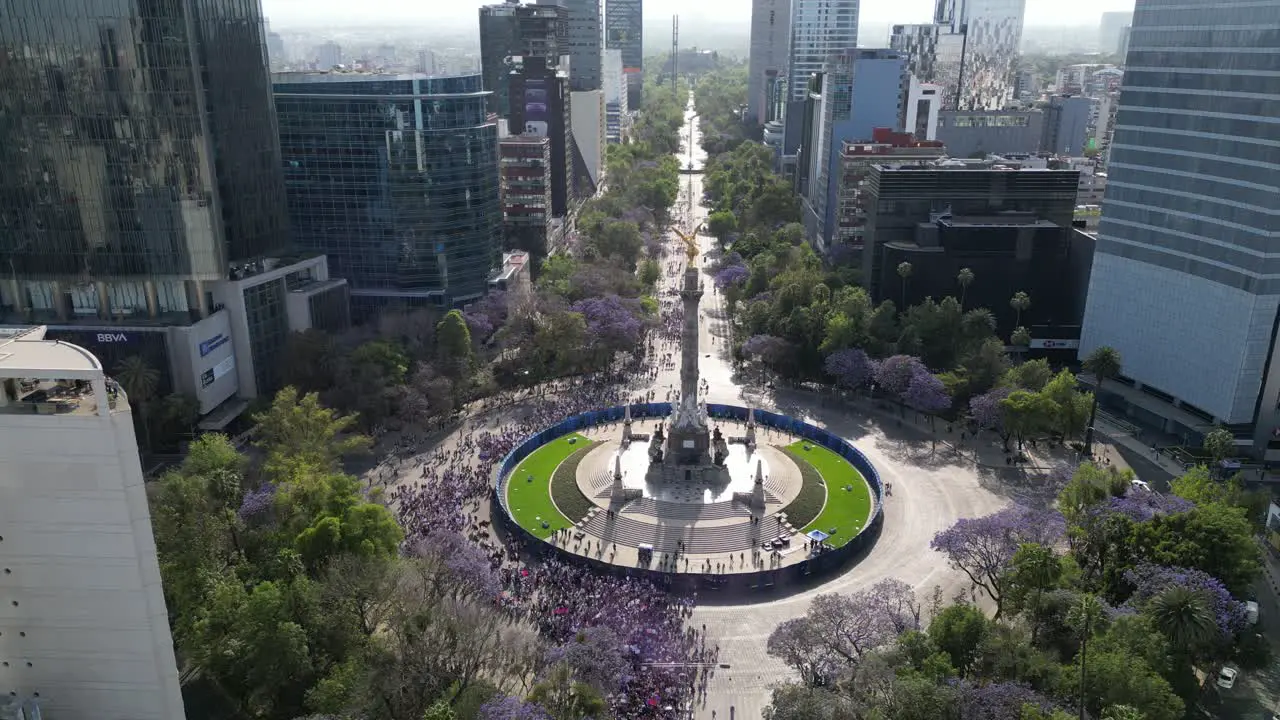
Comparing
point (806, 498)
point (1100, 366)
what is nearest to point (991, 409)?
point (1100, 366)

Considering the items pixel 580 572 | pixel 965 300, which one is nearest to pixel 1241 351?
pixel 965 300

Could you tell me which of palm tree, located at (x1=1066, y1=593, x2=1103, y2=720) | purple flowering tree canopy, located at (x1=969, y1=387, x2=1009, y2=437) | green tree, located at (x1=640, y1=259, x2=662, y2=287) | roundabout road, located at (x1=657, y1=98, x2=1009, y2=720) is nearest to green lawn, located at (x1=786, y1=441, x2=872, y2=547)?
roundabout road, located at (x1=657, y1=98, x2=1009, y2=720)

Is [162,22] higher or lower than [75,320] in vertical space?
higher

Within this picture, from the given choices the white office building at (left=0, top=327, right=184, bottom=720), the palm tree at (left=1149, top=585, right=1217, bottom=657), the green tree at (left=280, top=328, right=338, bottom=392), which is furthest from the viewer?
the green tree at (left=280, top=328, right=338, bottom=392)

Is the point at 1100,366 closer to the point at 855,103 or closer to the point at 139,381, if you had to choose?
the point at 855,103

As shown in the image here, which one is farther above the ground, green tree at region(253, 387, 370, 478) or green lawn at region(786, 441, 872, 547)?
green tree at region(253, 387, 370, 478)

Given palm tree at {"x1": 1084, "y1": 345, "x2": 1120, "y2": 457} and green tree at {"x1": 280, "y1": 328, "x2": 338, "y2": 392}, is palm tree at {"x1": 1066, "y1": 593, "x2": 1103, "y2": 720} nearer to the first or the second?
palm tree at {"x1": 1084, "y1": 345, "x2": 1120, "y2": 457}

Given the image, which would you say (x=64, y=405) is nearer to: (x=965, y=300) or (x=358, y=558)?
(x=358, y=558)
